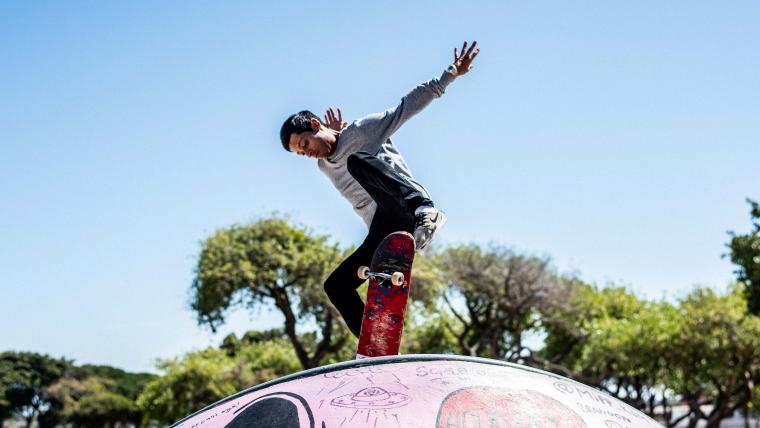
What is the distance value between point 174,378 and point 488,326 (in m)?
14.2

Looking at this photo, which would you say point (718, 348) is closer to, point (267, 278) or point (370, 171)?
point (267, 278)

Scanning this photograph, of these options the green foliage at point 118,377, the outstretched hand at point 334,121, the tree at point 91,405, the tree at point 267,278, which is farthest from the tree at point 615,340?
the green foliage at point 118,377

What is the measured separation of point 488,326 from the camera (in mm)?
33938

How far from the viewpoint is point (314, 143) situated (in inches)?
177

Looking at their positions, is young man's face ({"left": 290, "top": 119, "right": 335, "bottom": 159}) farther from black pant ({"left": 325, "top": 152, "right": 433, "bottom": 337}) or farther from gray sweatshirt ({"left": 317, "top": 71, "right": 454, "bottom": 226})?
black pant ({"left": 325, "top": 152, "right": 433, "bottom": 337})

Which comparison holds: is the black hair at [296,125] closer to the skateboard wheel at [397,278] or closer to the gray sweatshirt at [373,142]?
the gray sweatshirt at [373,142]

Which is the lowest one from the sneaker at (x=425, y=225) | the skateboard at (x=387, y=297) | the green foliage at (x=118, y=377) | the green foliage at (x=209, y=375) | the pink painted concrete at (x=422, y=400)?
the pink painted concrete at (x=422, y=400)

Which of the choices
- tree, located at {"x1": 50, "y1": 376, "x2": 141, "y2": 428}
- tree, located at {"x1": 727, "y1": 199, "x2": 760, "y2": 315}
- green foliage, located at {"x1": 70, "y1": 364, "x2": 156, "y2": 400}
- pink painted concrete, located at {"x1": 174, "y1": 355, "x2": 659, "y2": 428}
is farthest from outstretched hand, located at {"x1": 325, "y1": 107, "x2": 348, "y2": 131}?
green foliage, located at {"x1": 70, "y1": 364, "x2": 156, "y2": 400}

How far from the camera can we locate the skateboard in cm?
346

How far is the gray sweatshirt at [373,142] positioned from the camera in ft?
14.4

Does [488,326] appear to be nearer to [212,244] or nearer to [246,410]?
[212,244]

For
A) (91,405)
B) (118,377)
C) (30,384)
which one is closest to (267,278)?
(91,405)

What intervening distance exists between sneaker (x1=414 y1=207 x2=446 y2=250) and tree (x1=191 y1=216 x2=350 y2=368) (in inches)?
862

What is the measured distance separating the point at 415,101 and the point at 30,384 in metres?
80.6
